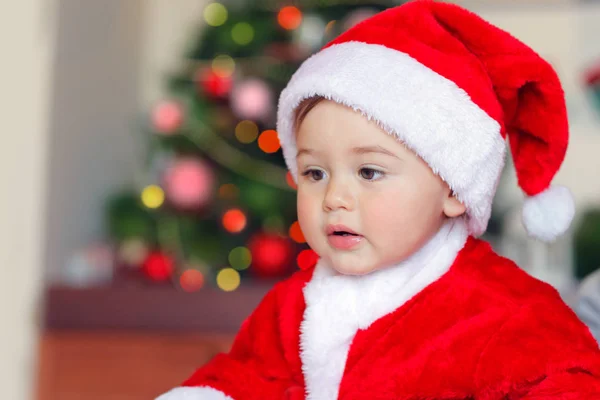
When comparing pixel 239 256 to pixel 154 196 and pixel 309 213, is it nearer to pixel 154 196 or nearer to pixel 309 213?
pixel 154 196

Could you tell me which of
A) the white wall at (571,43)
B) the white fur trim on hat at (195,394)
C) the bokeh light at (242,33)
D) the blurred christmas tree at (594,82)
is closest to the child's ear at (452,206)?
the white fur trim on hat at (195,394)

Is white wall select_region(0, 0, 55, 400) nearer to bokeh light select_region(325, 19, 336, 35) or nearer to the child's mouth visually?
bokeh light select_region(325, 19, 336, 35)

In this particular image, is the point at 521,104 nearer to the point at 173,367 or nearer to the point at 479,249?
the point at 479,249

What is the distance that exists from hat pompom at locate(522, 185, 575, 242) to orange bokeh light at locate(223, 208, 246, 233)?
190cm

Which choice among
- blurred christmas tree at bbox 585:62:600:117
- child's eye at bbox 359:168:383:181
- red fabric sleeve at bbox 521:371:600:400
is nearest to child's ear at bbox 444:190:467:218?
child's eye at bbox 359:168:383:181

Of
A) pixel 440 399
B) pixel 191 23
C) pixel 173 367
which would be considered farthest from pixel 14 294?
pixel 440 399

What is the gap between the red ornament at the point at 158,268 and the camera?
9.34ft

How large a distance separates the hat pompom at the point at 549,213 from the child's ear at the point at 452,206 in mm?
89

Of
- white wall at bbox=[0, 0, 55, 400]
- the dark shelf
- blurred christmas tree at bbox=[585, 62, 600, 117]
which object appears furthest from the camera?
blurred christmas tree at bbox=[585, 62, 600, 117]

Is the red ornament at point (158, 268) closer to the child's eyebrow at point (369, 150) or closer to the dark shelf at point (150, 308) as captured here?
the dark shelf at point (150, 308)

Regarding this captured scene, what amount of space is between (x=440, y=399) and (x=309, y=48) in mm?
2068

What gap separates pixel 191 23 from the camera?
3.61 m

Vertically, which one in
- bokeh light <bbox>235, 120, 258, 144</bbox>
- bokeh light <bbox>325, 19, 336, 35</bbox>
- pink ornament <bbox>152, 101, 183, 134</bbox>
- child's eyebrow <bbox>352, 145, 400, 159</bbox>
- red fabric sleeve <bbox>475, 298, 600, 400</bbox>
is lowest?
red fabric sleeve <bbox>475, 298, 600, 400</bbox>

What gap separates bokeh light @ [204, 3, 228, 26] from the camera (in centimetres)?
297
